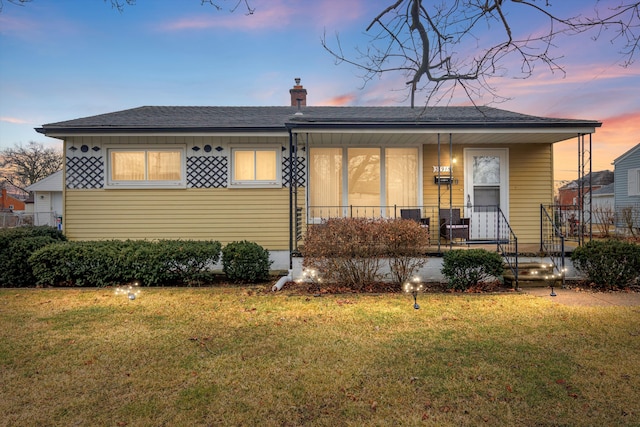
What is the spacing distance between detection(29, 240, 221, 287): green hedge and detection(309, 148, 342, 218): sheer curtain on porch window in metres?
3.40

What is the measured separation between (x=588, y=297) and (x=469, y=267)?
77.6 inches

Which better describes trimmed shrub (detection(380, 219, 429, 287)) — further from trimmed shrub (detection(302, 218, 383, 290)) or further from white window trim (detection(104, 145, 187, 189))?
white window trim (detection(104, 145, 187, 189))

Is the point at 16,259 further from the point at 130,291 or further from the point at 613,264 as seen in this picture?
the point at 613,264

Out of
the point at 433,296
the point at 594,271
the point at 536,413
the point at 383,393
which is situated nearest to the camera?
the point at 536,413

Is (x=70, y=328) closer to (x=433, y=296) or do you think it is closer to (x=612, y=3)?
(x=433, y=296)

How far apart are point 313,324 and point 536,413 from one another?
272 centimetres

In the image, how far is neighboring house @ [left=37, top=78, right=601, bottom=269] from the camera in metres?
8.91

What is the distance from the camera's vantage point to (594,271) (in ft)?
22.6

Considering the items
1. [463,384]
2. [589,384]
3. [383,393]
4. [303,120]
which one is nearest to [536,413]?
[463,384]

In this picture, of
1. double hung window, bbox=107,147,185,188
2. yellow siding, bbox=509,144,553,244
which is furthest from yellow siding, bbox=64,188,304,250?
yellow siding, bbox=509,144,553,244

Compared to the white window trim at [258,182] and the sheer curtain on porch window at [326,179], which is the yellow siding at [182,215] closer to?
the white window trim at [258,182]

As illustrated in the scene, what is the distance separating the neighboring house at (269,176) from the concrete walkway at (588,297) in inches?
103

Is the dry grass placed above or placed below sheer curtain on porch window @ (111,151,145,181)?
below

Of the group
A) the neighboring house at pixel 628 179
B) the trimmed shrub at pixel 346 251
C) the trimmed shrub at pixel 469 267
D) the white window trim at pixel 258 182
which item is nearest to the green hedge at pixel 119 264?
the trimmed shrub at pixel 346 251
